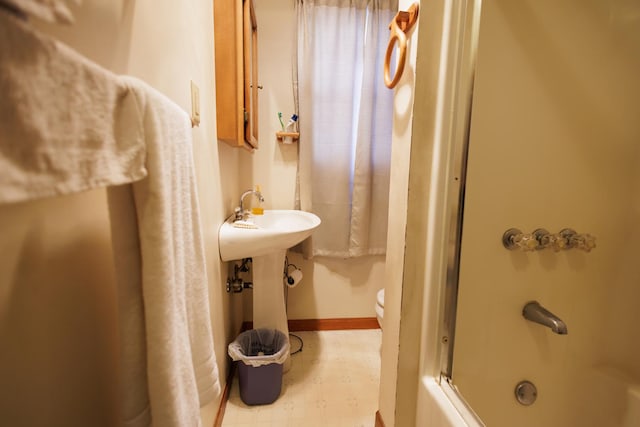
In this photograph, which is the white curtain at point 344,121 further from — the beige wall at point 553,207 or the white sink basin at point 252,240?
the beige wall at point 553,207

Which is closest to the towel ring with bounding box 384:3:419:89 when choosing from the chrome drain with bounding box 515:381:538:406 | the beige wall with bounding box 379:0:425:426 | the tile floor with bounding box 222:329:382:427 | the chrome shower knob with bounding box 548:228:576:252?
the beige wall with bounding box 379:0:425:426

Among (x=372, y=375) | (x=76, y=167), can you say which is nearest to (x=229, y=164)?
(x=76, y=167)

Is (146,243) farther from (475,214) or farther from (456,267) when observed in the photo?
(475,214)

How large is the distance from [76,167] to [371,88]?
5.89 feet

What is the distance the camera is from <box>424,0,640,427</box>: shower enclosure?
2.96 feet

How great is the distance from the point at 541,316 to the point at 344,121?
4.63ft

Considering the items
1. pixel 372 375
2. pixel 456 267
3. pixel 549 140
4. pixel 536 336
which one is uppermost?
pixel 549 140

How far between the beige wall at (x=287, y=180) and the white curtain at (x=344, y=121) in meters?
0.10

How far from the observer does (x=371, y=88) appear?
1.77 meters

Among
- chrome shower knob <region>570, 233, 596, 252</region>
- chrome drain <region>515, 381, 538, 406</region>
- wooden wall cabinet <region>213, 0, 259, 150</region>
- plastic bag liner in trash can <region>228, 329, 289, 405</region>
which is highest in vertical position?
wooden wall cabinet <region>213, 0, 259, 150</region>

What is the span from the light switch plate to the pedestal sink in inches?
20.7

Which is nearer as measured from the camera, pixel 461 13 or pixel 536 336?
pixel 461 13

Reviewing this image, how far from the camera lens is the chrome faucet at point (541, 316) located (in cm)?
91

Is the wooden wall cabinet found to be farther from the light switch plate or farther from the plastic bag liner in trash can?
the plastic bag liner in trash can
